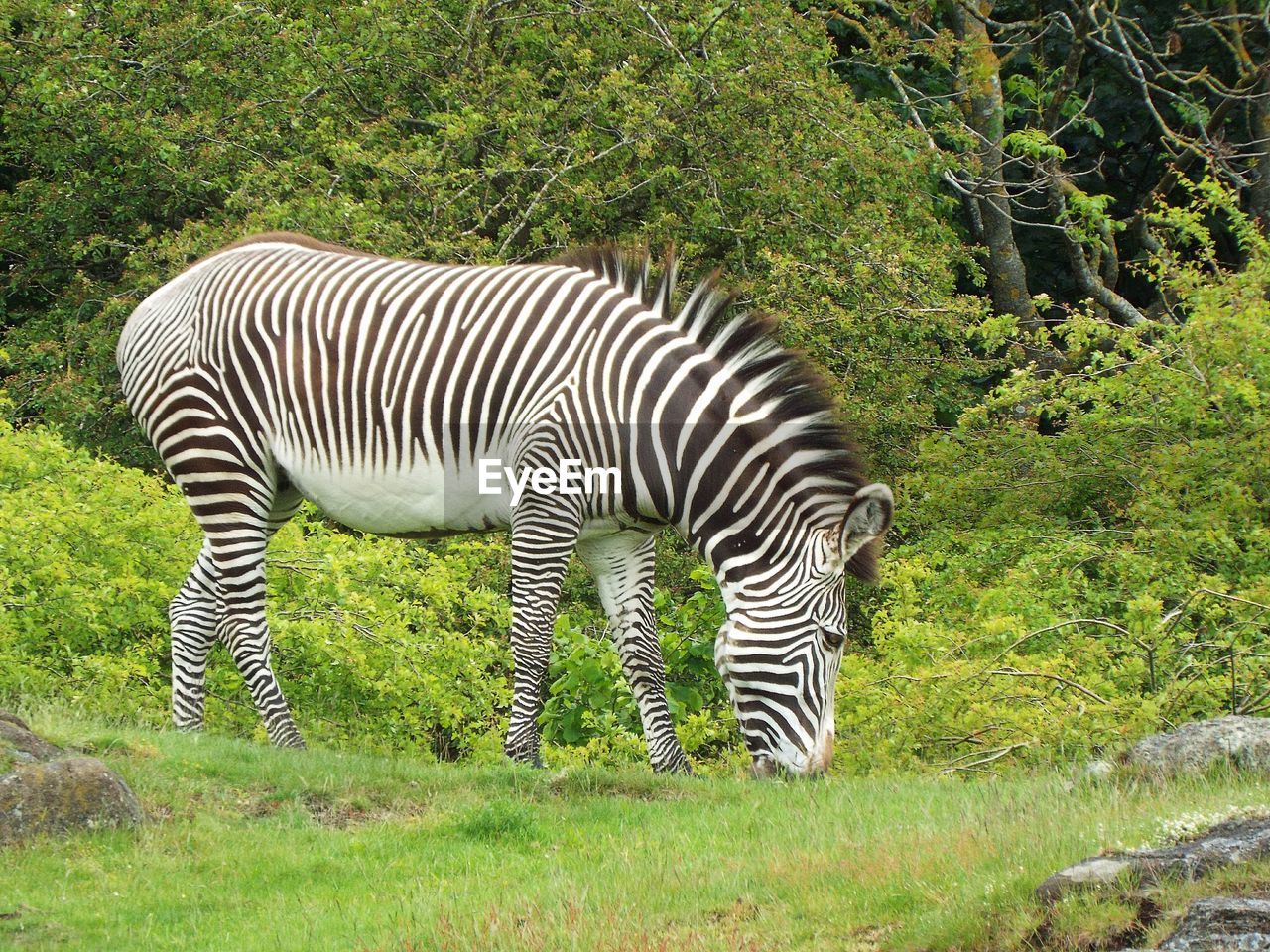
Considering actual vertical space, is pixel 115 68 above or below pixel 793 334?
above

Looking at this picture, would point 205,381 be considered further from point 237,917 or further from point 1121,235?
point 1121,235

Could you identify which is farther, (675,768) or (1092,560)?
(1092,560)

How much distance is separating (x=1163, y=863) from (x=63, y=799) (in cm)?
507

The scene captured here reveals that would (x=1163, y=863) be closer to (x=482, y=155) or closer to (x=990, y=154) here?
(x=482, y=155)

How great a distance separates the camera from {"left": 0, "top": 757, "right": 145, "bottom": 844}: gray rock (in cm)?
690

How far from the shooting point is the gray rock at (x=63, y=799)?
6.90 metres

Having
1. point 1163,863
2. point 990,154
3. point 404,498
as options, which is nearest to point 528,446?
point 404,498

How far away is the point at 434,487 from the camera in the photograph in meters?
9.52

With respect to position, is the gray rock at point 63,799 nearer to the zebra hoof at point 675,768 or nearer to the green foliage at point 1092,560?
the zebra hoof at point 675,768

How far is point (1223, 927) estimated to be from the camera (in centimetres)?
442

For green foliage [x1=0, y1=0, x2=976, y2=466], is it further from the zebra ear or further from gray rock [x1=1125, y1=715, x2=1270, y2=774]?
gray rock [x1=1125, y1=715, x2=1270, y2=774]

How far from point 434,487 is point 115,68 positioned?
12.0 meters

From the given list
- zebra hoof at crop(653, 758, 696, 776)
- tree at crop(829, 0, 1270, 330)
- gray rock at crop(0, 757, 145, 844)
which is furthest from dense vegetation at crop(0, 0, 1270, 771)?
gray rock at crop(0, 757, 145, 844)

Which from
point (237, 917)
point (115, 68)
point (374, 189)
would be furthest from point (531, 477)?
point (115, 68)
